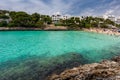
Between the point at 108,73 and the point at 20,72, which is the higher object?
the point at 108,73

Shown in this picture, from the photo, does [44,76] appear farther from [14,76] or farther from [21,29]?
[21,29]

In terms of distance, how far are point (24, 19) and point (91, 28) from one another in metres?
36.2

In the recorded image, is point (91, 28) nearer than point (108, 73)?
No

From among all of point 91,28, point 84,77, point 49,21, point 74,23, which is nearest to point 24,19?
point 49,21

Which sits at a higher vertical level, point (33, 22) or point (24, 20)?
point (24, 20)

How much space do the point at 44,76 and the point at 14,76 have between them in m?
2.39

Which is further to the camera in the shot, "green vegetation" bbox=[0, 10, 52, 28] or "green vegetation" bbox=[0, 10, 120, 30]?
"green vegetation" bbox=[0, 10, 120, 30]

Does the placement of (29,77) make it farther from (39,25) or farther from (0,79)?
(39,25)

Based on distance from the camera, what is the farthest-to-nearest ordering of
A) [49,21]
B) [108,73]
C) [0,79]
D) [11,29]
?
[49,21] → [11,29] → [0,79] → [108,73]

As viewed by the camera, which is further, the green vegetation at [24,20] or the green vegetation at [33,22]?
the green vegetation at [33,22]

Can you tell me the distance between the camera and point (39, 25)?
262 ft

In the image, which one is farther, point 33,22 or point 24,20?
point 33,22

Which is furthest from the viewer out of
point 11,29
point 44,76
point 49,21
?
point 49,21

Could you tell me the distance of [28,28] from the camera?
78875 mm
